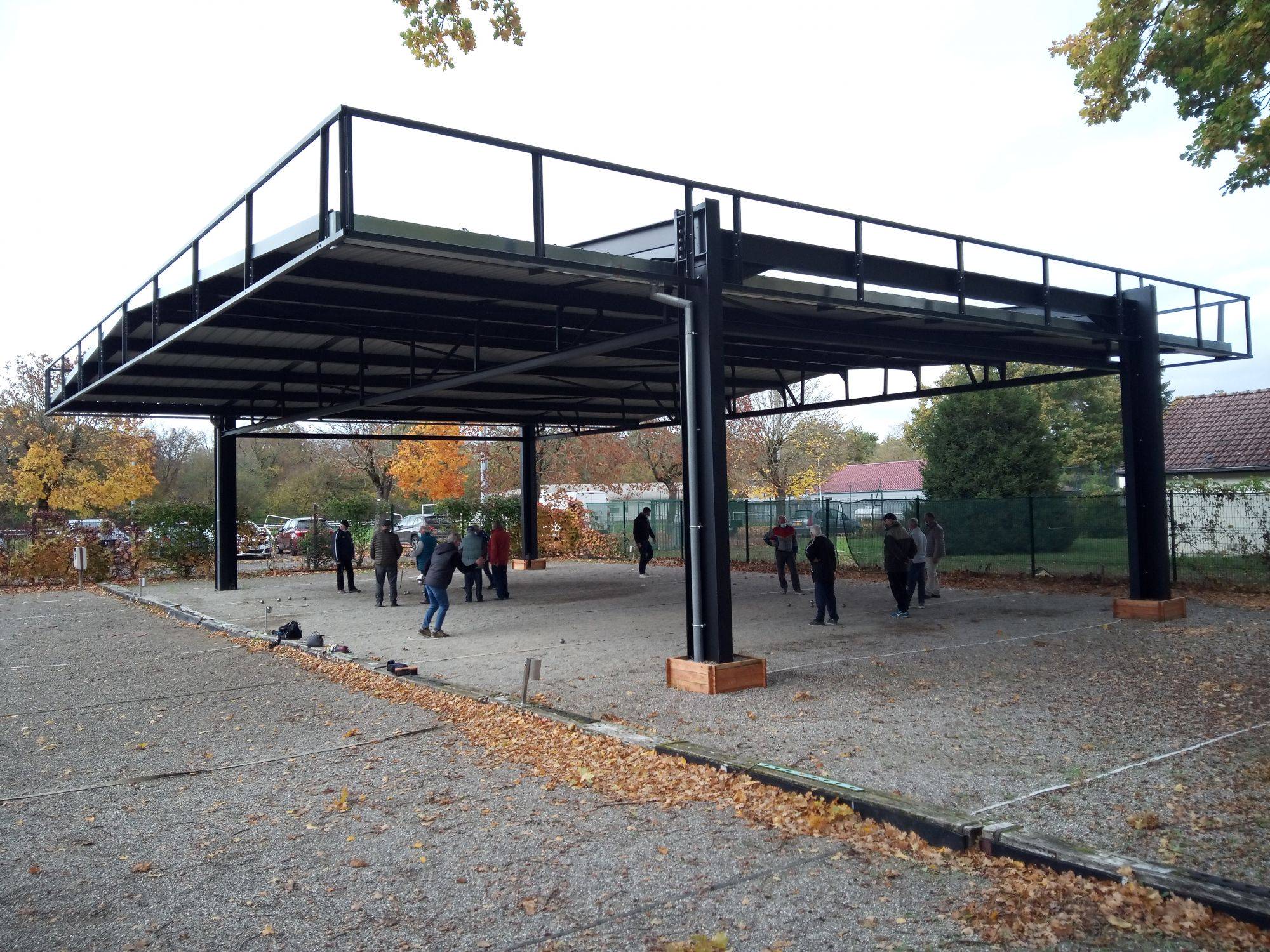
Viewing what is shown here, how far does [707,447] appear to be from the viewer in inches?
386

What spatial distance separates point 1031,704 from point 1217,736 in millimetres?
1600

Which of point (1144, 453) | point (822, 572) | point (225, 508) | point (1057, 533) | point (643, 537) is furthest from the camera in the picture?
point (643, 537)

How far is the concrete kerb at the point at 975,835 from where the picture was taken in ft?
14.5

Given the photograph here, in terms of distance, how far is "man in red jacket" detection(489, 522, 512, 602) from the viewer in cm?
1928

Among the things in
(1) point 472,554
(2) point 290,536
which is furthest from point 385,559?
(2) point 290,536

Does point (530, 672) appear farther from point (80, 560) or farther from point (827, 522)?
point (80, 560)

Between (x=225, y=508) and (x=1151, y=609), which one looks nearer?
(x=1151, y=609)

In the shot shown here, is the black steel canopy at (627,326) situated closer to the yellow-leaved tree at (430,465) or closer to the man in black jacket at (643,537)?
the man in black jacket at (643,537)

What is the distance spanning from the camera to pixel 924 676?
10305 millimetres

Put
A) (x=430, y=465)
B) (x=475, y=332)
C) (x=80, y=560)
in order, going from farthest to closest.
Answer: (x=430, y=465), (x=80, y=560), (x=475, y=332)

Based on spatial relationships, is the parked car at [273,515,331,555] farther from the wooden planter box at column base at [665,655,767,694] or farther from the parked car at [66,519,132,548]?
the wooden planter box at column base at [665,655,767,694]

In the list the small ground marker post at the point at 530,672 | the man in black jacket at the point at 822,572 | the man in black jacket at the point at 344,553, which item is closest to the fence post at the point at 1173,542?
the man in black jacket at the point at 822,572

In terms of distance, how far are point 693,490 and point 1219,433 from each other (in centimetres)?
2770

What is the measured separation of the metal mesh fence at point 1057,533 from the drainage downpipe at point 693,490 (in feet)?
17.7
